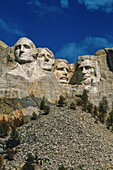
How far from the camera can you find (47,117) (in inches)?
1818

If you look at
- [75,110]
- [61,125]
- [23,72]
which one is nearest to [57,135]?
[61,125]

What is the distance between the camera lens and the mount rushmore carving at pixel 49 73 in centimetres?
5109

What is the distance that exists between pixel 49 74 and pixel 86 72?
11.8ft

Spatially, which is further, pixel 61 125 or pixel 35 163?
pixel 61 125

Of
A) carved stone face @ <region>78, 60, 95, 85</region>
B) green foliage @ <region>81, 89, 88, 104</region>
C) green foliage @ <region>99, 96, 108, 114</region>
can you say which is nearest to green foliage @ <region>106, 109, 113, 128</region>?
green foliage @ <region>99, 96, 108, 114</region>

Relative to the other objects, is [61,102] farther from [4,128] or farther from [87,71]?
[87,71]

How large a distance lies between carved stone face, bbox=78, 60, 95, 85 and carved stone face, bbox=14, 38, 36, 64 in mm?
4607

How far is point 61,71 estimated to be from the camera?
5619cm

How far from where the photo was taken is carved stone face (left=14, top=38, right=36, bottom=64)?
53.4 m


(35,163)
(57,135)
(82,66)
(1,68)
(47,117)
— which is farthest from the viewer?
(82,66)

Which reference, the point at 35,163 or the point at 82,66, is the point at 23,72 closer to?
the point at 82,66

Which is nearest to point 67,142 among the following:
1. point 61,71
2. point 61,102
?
point 61,102

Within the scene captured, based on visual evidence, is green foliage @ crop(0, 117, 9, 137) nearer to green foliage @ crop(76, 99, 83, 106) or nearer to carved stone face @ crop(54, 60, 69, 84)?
green foliage @ crop(76, 99, 83, 106)

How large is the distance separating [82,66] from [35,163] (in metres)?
17.4
